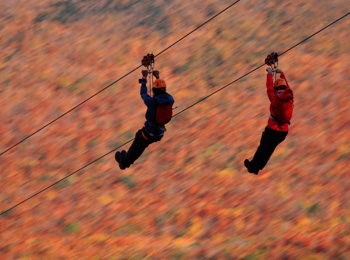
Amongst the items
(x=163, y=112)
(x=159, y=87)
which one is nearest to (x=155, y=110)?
(x=163, y=112)

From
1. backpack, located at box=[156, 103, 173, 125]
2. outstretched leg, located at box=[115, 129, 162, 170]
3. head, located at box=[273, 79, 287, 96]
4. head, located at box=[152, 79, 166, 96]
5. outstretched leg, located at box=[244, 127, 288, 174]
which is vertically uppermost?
head, located at box=[152, 79, 166, 96]

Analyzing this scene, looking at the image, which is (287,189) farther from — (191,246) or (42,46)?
(42,46)

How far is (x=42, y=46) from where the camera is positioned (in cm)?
2583

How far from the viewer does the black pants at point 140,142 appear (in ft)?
43.8

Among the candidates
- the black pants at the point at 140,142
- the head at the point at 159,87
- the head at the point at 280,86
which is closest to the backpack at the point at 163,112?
the head at the point at 159,87

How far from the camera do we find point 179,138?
66.2 feet

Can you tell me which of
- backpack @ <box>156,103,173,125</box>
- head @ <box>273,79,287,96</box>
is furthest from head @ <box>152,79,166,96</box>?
head @ <box>273,79,287,96</box>

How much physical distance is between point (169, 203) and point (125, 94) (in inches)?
226

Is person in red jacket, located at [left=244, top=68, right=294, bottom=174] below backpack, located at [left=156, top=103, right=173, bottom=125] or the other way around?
below

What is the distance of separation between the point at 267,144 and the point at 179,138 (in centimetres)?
729

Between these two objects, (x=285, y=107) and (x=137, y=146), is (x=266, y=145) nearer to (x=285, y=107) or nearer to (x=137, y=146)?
(x=285, y=107)

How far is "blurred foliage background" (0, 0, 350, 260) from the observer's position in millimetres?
17328

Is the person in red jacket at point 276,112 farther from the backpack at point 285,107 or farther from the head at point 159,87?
the head at point 159,87

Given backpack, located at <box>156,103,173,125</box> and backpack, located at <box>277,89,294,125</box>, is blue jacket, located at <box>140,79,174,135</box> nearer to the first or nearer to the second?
backpack, located at <box>156,103,173,125</box>
